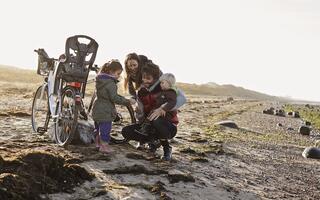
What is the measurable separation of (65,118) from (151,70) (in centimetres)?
196

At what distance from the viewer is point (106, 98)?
8477mm

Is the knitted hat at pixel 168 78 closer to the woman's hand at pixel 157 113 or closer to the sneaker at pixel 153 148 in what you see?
the woman's hand at pixel 157 113

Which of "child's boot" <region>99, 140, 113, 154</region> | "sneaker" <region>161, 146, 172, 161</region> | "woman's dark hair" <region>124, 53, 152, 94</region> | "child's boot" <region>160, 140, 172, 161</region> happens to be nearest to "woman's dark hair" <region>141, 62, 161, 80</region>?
"woman's dark hair" <region>124, 53, 152, 94</region>

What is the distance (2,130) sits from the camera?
1018cm

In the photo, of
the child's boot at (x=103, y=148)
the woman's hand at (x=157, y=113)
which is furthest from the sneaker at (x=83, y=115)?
the woman's hand at (x=157, y=113)

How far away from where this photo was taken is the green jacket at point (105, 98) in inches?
331

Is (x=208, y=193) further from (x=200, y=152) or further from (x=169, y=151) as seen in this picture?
(x=200, y=152)

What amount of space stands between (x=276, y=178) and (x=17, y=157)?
17.4 feet

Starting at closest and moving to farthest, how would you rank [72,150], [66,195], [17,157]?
1. [66,195]
2. [17,157]
3. [72,150]

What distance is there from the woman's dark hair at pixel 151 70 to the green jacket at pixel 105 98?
81cm

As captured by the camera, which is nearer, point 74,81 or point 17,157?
point 17,157

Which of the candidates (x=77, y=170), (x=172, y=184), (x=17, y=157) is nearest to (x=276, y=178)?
(x=172, y=184)

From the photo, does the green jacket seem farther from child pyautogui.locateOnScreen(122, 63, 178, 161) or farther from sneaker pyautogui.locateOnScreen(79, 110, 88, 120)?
sneaker pyautogui.locateOnScreen(79, 110, 88, 120)

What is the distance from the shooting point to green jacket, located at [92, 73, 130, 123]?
27.6ft
